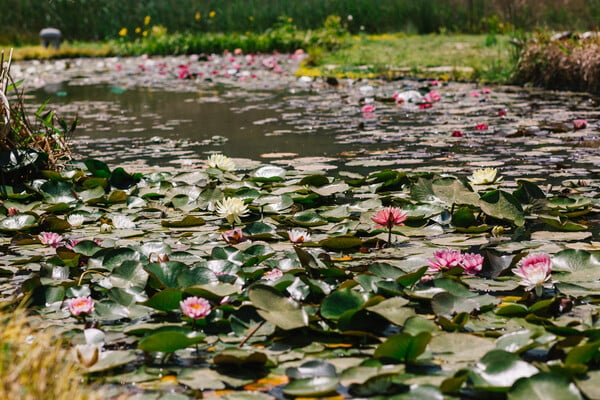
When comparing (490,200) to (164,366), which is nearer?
(164,366)

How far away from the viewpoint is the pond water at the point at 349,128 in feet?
14.4

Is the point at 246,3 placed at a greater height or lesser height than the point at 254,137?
greater

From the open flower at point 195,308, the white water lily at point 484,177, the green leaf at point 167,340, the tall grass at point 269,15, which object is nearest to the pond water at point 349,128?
the white water lily at point 484,177

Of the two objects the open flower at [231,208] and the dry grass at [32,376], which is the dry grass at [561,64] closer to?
the open flower at [231,208]

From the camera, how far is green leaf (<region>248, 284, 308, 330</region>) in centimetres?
182

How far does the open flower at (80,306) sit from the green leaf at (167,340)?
28cm

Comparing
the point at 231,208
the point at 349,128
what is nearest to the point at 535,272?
the point at 231,208

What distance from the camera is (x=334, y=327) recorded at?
1895 mm

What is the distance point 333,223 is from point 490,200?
60cm

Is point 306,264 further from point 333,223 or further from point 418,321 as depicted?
point 333,223

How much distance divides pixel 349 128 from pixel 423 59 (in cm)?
450

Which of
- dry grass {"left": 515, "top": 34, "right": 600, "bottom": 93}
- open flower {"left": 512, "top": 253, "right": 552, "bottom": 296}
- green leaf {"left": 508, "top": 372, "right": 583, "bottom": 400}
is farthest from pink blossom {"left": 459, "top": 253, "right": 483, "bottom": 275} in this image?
dry grass {"left": 515, "top": 34, "right": 600, "bottom": 93}

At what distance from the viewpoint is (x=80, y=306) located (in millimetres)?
1933

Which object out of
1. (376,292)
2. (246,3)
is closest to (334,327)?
(376,292)
